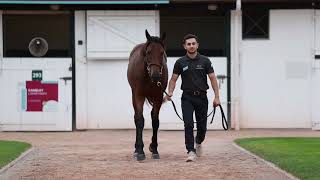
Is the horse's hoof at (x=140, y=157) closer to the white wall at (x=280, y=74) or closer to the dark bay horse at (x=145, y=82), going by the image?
the dark bay horse at (x=145, y=82)

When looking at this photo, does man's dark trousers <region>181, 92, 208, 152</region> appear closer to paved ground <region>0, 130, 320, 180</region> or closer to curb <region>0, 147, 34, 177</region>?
paved ground <region>0, 130, 320, 180</region>

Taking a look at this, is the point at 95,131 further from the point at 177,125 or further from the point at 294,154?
the point at 294,154

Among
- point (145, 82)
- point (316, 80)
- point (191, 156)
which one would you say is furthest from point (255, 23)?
point (191, 156)

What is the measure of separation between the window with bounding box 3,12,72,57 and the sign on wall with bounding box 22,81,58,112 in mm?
940

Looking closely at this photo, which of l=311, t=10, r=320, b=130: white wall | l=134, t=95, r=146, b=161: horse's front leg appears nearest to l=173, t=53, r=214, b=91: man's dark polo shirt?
l=134, t=95, r=146, b=161: horse's front leg

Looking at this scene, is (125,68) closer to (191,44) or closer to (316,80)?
(316,80)

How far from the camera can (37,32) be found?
22.6 metres

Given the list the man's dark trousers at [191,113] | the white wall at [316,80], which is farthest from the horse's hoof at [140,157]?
the white wall at [316,80]

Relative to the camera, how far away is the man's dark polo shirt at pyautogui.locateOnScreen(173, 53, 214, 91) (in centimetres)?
1219

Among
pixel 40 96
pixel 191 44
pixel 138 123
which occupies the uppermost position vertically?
pixel 191 44

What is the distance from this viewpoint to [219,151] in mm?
13992

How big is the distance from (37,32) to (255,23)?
22.4 ft

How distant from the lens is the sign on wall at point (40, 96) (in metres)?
20.2

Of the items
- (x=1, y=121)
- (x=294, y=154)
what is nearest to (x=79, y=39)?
(x=1, y=121)
